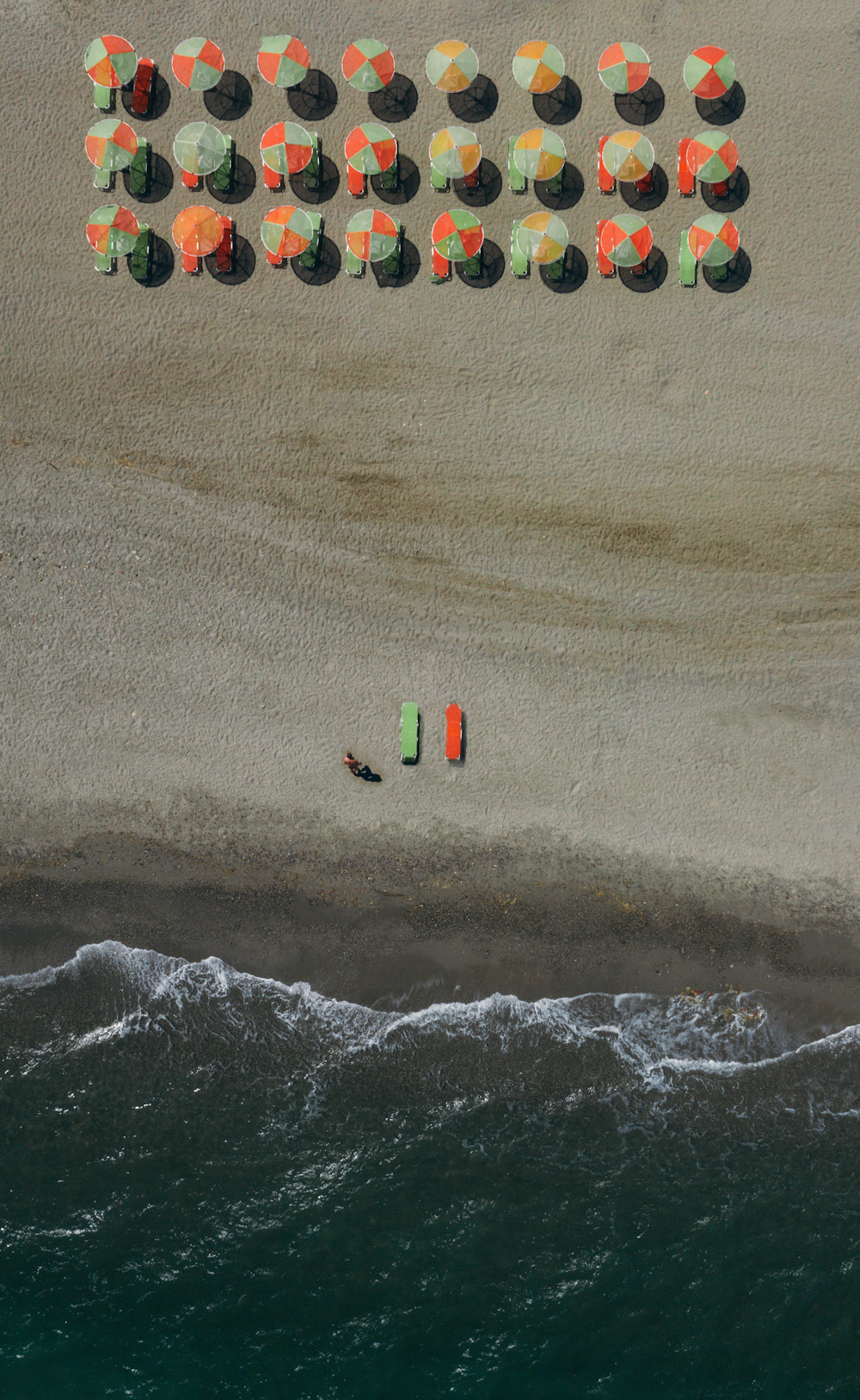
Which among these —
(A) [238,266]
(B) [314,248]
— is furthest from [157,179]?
(B) [314,248]

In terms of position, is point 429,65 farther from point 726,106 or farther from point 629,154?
point 726,106

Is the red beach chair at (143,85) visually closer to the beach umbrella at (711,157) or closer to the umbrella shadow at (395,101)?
the umbrella shadow at (395,101)

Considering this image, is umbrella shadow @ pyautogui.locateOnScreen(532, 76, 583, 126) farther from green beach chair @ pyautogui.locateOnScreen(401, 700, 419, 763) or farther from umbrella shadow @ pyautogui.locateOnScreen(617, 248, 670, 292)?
green beach chair @ pyautogui.locateOnScreen(401, 700, 419, 763)

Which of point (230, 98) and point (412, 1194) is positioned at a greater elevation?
point (230, 98)

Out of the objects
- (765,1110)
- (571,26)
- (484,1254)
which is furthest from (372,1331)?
(571,26)

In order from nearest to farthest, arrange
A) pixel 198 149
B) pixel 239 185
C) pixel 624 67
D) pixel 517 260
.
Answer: pixel 624 67 < pixel 198 149 < pixel 517 260 < pixel 239 185

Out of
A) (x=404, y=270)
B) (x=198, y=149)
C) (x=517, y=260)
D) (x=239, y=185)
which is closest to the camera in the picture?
(x=198, y=149)

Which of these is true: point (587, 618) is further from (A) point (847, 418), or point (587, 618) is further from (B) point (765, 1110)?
(B) point (765, 1110)
